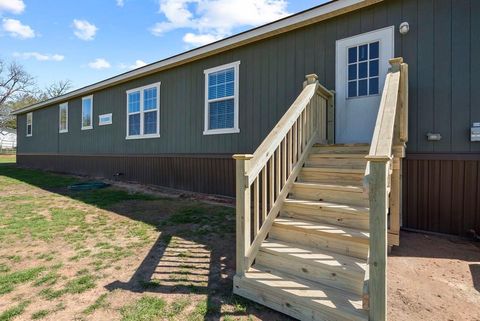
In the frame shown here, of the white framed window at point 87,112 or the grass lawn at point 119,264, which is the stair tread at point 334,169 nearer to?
the grass lawn at point 119,264

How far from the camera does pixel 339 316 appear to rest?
1.92 m

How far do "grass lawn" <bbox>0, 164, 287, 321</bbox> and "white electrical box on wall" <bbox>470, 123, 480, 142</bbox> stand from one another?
356cm

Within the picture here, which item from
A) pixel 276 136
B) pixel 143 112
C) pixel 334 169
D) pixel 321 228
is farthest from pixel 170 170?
pixel 321 228

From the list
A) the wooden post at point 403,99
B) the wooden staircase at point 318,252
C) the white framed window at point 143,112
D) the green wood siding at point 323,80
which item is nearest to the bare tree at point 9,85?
the green wood siding at point 323,80

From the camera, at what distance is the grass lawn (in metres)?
2.20

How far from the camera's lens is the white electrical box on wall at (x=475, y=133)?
381cm

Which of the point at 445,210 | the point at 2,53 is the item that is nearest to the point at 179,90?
the point at 445,210

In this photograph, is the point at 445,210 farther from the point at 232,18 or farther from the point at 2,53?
the point at 2,53

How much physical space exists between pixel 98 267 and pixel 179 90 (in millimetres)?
5725

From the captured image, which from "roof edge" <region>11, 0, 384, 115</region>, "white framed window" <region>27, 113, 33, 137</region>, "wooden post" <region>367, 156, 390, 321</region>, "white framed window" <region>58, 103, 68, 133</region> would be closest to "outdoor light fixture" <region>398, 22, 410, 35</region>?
"roof edge" <region>11, 0, 384, 115</region>

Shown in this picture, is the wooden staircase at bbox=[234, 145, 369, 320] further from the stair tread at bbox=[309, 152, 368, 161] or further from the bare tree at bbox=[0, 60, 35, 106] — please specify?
the bare tree at bbox=[0, 60, 35, 106]

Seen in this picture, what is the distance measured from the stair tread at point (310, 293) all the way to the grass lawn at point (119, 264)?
19 cm

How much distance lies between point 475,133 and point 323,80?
2.43m

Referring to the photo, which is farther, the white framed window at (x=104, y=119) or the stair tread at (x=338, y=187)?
the white framed window at (x=104, y=119)
